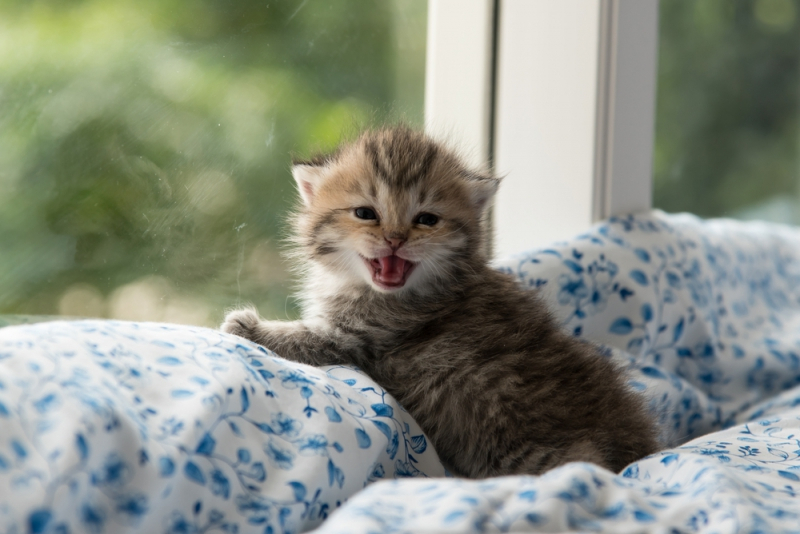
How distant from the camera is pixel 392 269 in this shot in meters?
1.21

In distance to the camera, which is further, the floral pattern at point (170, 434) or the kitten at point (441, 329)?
the kitten at point (441, 329)

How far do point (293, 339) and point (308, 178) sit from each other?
12.2 inches

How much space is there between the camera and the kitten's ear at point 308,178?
52.9 inches

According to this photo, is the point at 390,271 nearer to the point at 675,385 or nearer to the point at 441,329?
the point at 441,329

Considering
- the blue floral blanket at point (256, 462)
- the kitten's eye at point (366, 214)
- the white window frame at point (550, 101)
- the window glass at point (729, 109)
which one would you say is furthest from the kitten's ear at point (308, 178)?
the window glass at point (729, 109)

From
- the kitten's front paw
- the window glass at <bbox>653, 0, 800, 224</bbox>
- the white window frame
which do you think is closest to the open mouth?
the kitten's front paw

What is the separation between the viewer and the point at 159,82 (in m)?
1.44

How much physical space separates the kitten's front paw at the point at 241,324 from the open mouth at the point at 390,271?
225 mm

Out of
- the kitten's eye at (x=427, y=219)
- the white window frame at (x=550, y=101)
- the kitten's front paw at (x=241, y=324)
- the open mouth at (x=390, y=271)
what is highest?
the white window frame at (x=550, y=101)

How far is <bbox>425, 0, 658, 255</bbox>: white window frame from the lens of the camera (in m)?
1.92

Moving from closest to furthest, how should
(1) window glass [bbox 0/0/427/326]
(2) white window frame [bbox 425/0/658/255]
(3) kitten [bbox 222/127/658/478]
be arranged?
(3) kitten [bbox 222/127/658/478], (1) window glass [bbox 0/0/427/326], (2) white window frame [bbox 425/0/658/255]

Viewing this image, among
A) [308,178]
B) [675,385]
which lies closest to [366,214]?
[308,178]

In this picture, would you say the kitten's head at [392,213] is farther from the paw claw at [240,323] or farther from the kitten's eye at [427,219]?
the paw claw at [240,323]

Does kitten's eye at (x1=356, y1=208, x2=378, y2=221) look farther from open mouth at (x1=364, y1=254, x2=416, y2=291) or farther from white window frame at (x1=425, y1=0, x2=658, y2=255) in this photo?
white window frame at (x1=425, y1=0, x2=658, y2=255)
